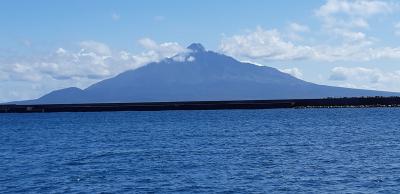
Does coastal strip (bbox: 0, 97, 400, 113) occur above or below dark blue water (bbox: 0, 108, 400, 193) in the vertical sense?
above

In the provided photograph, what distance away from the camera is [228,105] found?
568 feet

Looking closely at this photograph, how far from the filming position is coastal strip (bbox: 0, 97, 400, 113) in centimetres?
16262

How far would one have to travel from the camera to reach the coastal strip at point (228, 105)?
162625 millimetres

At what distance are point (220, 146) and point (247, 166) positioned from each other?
50.5 ft

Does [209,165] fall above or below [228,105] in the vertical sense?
below

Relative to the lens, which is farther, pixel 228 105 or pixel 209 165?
pixel 228 105

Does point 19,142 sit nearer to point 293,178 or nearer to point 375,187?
point 293,178

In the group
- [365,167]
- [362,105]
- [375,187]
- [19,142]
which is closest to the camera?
[375,187]

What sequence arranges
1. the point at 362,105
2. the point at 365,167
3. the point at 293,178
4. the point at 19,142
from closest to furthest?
1. the point at 293,178
2. the point at 365,167
3. the point at 19,142
4. the point at 362,105

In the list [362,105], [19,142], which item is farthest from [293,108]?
[19,142]

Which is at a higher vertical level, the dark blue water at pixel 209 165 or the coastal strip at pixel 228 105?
the coastal strip at pixel 228 105

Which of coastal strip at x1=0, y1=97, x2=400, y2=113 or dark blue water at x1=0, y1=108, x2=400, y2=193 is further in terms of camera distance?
coastal strip at x1=0, y1=97, x2=400, y2=113

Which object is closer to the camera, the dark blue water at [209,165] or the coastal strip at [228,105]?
the dark blue water at [209,165]

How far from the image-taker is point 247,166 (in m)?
41.2
